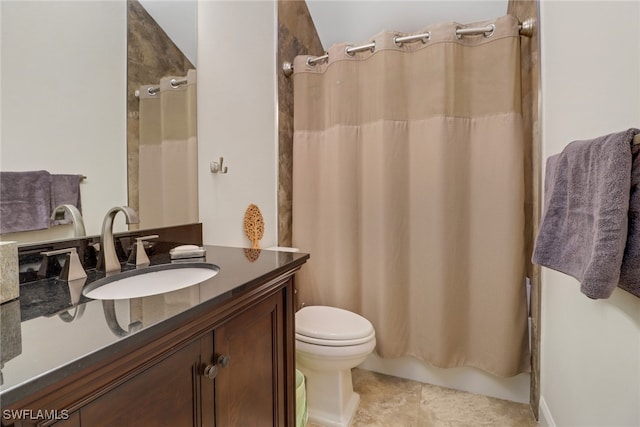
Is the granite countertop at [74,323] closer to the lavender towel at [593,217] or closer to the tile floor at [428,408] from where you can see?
the lavender towel at [593,217]

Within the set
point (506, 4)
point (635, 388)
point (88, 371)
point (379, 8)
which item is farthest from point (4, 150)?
point (506, 4)

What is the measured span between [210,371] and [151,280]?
16.7 inches

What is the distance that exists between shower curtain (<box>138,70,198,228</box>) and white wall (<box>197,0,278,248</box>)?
0.05 m

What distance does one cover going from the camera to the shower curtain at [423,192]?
5.26ft

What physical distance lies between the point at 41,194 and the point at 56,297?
344 millimetres

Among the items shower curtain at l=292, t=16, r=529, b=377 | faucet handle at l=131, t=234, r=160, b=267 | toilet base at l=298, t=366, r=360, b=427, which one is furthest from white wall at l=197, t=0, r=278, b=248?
toilet base at l=298, t=366, r=360, b=427

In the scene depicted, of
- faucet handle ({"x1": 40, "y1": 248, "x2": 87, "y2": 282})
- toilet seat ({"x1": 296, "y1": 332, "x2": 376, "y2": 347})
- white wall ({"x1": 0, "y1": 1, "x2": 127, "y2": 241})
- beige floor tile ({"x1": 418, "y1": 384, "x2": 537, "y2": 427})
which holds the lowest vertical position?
beige floor tile ({"x1": 418, "y1": 384, "x2": 537, "y2": 427})

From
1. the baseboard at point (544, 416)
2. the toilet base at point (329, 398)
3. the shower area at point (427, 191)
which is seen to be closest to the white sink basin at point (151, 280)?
the toilet base at point (329, 398)

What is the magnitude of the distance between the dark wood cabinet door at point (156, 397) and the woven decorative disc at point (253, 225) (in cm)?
100

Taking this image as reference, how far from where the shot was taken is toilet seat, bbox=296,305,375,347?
1433 millimetres

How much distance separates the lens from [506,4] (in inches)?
76.3

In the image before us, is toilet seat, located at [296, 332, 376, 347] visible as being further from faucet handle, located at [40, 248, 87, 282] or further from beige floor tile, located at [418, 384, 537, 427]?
faucet handle, located at [40, 248, 87, 282]

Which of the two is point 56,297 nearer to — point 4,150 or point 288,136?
point 4,150

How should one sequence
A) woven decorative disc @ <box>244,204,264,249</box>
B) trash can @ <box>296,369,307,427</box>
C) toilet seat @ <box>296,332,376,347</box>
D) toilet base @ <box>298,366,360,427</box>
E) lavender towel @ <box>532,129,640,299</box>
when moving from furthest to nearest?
1. woven decorative disc @ <box>244,204,264,249</box>
2. toilet base @ <box>298,366,360,427</box>
3. toilet seat @ <box>296,332,376,347</box>
4. trash can @ <box>296,369,307,427</box>
5. lavender towel @ <box>532,129,640,299</box>
